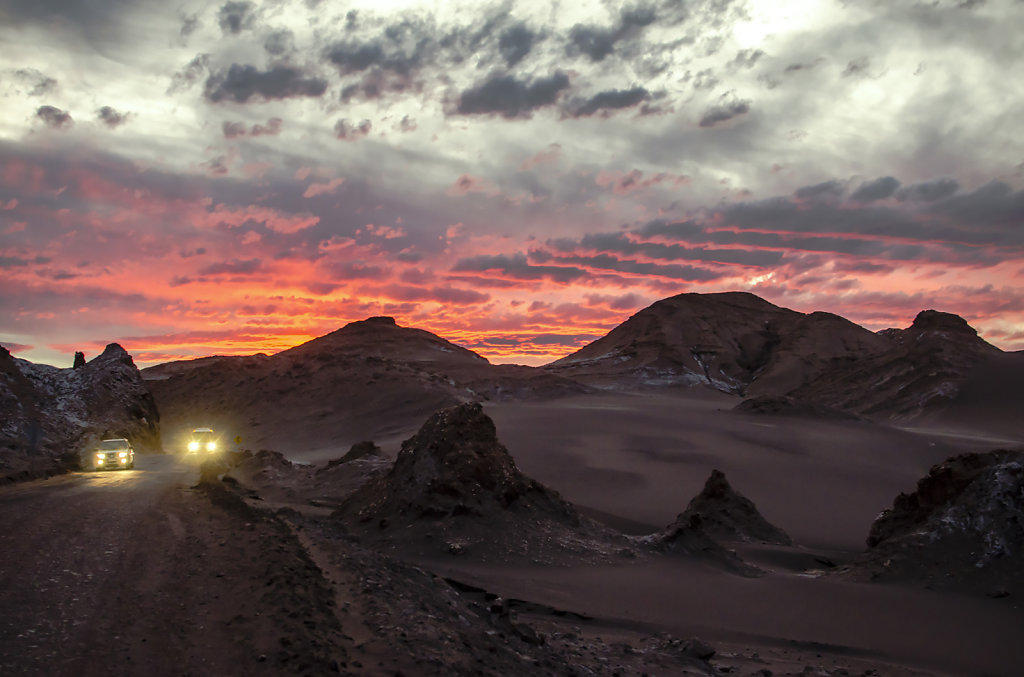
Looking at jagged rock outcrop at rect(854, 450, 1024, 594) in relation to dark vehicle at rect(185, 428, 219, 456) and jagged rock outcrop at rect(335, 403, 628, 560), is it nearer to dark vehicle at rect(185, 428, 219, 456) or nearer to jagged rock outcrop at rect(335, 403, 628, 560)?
jagged rock outcrop at rect(335, 403, 628, 560)

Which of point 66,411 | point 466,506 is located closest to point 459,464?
point 466,506

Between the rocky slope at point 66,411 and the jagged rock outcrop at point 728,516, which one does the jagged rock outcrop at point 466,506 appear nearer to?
the jagged rock outcrop at point 728,516

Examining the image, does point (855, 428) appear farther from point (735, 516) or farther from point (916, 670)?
point (916, 670)

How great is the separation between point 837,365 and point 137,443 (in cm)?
8804

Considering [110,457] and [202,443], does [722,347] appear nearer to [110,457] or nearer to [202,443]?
[202,443]

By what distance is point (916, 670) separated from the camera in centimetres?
1027

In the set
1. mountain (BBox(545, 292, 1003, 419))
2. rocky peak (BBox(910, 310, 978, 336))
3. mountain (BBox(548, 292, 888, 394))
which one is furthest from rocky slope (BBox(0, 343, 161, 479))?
rocky peak (BBox(910, 310, 978, 336))

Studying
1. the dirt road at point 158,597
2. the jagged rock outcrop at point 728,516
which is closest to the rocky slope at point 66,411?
the dirt road at point 158,597

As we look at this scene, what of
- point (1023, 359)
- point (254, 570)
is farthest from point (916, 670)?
point (1023, 359)

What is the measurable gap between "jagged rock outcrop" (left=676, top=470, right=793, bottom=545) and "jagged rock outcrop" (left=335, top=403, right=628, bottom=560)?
12.5ft

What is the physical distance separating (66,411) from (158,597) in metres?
31.2

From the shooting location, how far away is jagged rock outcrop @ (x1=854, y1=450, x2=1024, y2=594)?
43.4 feet

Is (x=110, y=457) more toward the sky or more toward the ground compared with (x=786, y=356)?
more toward the ground

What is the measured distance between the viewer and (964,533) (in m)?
14.0
